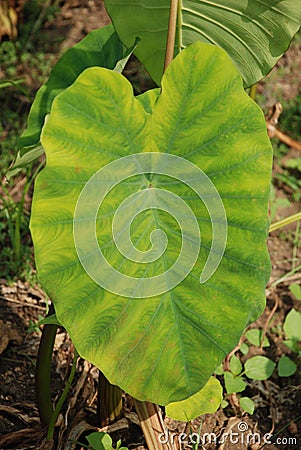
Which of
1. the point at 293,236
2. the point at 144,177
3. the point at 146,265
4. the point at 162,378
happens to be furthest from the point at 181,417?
the point at 293,236

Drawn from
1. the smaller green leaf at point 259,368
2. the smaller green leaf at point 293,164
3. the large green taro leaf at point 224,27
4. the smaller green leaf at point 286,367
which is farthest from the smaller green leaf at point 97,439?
the smaller green leaf at point 293,164

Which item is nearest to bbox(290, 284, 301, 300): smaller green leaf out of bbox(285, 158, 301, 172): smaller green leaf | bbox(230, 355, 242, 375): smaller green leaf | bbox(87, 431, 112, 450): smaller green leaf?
bbox(230, 355, 242, 375): smaller green leaf

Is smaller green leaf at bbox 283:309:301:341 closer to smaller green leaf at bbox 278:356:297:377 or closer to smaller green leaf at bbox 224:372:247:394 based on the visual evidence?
smaller green leaf at bbox 278:356:297:377

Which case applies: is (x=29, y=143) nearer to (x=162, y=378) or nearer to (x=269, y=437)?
(x=162, y=378)

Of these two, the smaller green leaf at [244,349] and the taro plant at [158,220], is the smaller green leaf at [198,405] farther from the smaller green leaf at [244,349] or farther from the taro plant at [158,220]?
the smaller green leaf at [244,349]

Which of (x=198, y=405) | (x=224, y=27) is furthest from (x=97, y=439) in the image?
(x=224, y=27)
